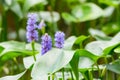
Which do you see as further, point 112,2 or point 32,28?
point 112,2

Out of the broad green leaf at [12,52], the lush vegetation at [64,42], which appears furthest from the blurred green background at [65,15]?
the broad green leaf at [12,52]

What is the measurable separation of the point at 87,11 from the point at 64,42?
67 centimetres

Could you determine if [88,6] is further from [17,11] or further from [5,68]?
[5,68]

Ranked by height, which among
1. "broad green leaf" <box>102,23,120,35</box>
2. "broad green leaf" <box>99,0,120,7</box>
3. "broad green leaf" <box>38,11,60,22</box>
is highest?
"broad green leaf" <box>99,0,120,7</box>

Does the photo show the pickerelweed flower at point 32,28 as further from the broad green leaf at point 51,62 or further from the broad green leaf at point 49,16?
the broad green leaf at point 49,16

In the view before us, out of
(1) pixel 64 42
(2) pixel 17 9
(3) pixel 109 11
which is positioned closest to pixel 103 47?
(1) pixel 64 42

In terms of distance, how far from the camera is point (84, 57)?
0.84 metres

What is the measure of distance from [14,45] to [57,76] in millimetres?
148

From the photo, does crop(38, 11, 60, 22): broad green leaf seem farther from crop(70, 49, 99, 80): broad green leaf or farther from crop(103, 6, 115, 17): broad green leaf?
crop(70, 49, 99, 80): broad green leaf

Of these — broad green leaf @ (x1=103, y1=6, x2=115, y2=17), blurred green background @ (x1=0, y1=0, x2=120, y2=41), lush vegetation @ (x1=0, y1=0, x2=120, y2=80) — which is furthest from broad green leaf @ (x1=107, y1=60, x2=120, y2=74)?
broad green leaf @ (x1=103, y1=6, x2=115, y2=17)

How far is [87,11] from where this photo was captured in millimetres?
1629

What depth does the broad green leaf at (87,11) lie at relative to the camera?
1551 mm

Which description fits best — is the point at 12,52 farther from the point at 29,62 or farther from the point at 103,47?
the point at 103,47

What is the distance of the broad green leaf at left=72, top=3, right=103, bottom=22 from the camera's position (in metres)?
1.55
